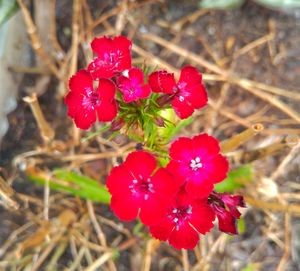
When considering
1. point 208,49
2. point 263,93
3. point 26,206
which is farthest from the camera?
point 208,49

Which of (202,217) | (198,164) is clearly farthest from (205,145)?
(202,217)

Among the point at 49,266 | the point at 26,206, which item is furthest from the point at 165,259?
the point at 26,206

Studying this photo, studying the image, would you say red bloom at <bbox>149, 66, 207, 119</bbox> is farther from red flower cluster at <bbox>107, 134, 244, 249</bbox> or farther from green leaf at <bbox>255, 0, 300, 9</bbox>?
green leaf at <bbox>255, 0, 300, 9</bbox>

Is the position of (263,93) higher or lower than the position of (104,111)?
lower

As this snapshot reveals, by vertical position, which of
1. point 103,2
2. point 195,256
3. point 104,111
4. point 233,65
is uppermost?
point 104,111

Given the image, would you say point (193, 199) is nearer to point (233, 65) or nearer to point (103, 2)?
point (233, 65)

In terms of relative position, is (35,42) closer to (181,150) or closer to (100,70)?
(100,70)
